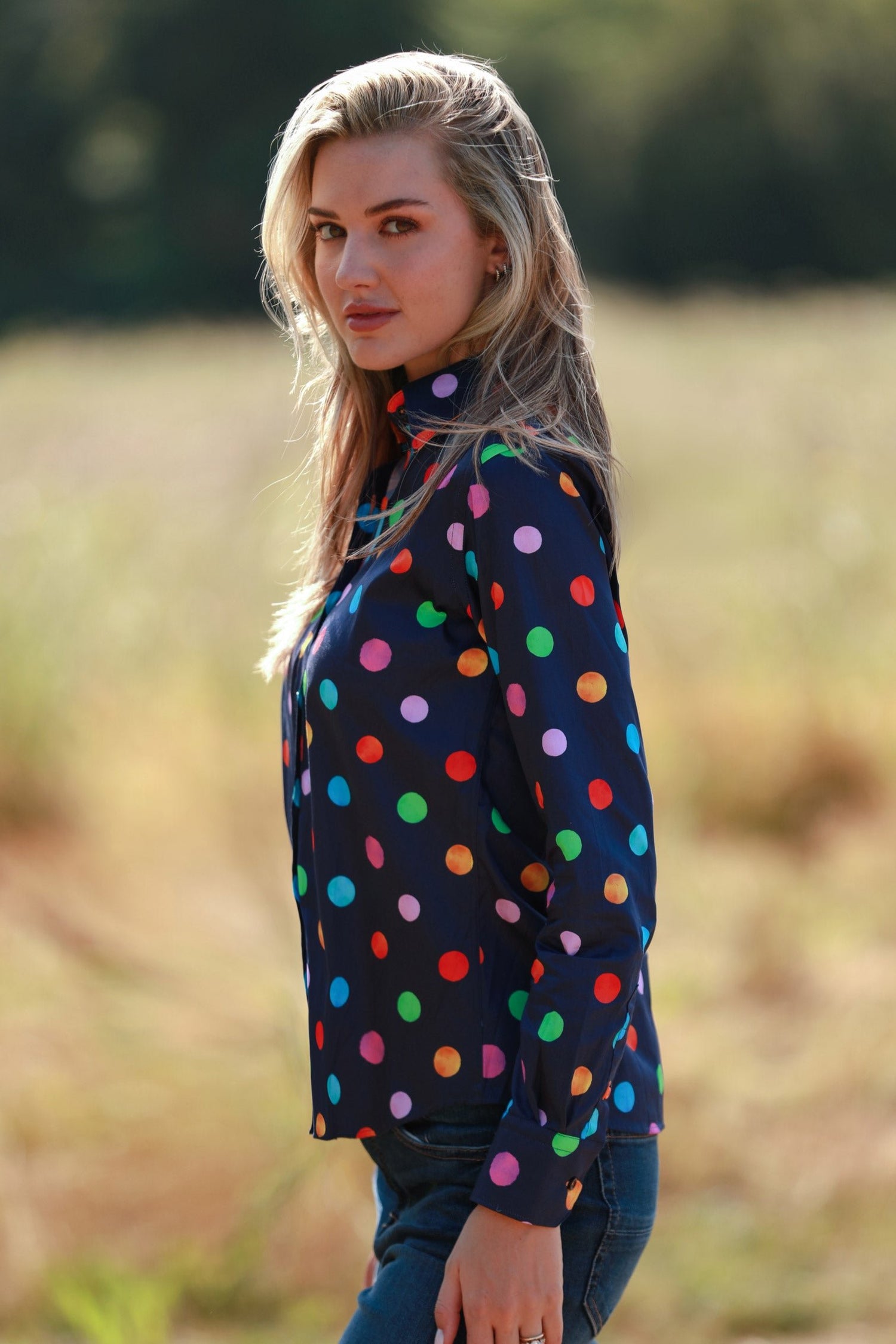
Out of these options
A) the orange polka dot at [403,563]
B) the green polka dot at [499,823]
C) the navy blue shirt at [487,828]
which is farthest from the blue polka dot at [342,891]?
the orange polka dot at [403,563]

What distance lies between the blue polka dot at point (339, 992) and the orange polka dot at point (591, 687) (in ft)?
0.97

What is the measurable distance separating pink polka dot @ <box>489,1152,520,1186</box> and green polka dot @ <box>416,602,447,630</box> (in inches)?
14.5

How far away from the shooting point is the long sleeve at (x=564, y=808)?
933mm

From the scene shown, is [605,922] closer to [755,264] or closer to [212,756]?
[212,756]

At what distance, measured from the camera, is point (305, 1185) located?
2312mm

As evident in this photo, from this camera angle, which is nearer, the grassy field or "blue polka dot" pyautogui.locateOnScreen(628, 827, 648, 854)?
"blue polka dot" pyautogui.locateOnScreen(628, 827, 648, 854)

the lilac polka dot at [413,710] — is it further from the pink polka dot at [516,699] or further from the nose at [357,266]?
the nose at [357,266]

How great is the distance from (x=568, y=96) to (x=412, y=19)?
3561 mm

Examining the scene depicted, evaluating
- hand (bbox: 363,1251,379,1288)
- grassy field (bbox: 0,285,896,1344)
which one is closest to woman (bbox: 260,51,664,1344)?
hand (bbox: 363,1251,379,1288)

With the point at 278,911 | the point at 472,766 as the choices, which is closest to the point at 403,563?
the point at 472,766

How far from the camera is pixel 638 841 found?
0.97m

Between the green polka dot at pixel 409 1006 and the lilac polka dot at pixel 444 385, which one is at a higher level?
the lilac polka dot at pixel 444 385

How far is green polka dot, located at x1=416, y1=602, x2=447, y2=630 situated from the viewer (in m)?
1.02

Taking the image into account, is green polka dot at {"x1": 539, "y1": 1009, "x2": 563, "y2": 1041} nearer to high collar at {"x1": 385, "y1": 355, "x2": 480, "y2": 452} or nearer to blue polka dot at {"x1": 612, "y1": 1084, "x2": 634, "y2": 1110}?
blue polka dot at {"x1": 612, "y1": 1084, "x2": 634, "y2": 1110}
